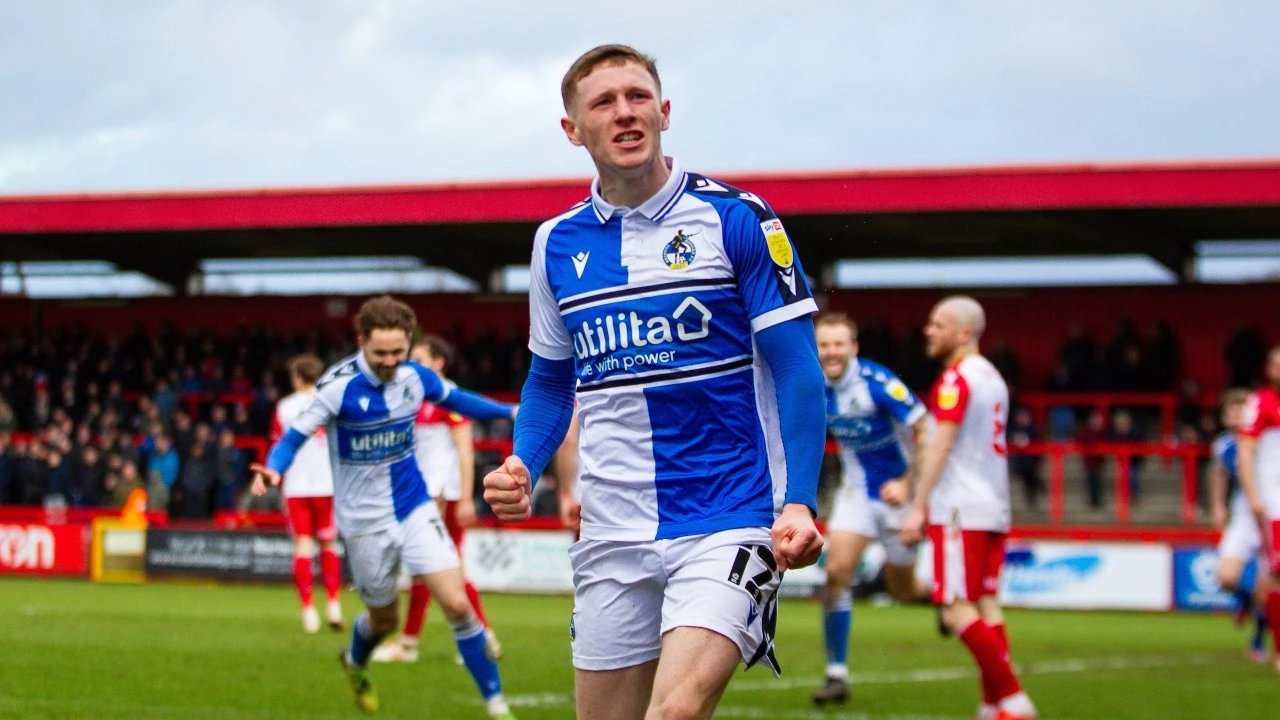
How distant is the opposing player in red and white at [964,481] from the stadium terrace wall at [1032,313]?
1433 centimetres

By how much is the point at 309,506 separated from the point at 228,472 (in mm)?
8968

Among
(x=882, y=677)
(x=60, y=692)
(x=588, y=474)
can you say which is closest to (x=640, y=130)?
(x=588, y=474)

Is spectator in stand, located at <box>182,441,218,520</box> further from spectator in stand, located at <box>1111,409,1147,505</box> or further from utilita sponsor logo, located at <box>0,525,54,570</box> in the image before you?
spectator in stand, located at <box>1111,409,1147,505</box>

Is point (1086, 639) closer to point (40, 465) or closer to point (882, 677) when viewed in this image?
point (882, 677)

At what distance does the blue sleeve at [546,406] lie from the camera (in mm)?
4668

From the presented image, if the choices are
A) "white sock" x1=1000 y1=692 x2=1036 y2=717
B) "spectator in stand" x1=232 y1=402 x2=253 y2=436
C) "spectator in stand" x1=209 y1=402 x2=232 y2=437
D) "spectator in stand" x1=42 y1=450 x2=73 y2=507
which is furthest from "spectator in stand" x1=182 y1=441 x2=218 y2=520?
"white sock" x1=1000 y1=692 x2=1036 y2=717

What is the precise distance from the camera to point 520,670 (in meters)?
11.1

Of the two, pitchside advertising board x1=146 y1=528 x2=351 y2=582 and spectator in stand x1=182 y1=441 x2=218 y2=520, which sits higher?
spectator in stand x1=182 y1=441 x2=218 y2=520

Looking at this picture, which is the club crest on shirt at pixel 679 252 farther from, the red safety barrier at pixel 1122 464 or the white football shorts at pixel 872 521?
the red safety barrier at pixel 1122 464

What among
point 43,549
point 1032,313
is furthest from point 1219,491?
point 43,549

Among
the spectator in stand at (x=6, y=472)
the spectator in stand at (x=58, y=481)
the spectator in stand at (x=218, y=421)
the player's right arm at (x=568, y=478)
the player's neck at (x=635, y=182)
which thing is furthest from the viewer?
the spectator in stand at (x=6, y=472)

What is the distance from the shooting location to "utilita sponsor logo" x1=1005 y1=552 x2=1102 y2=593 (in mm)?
18438

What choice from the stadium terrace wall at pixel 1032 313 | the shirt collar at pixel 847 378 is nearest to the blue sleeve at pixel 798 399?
the shirt collar at pixel 847 378

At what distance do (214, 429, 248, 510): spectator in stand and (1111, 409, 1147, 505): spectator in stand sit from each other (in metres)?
12.3
